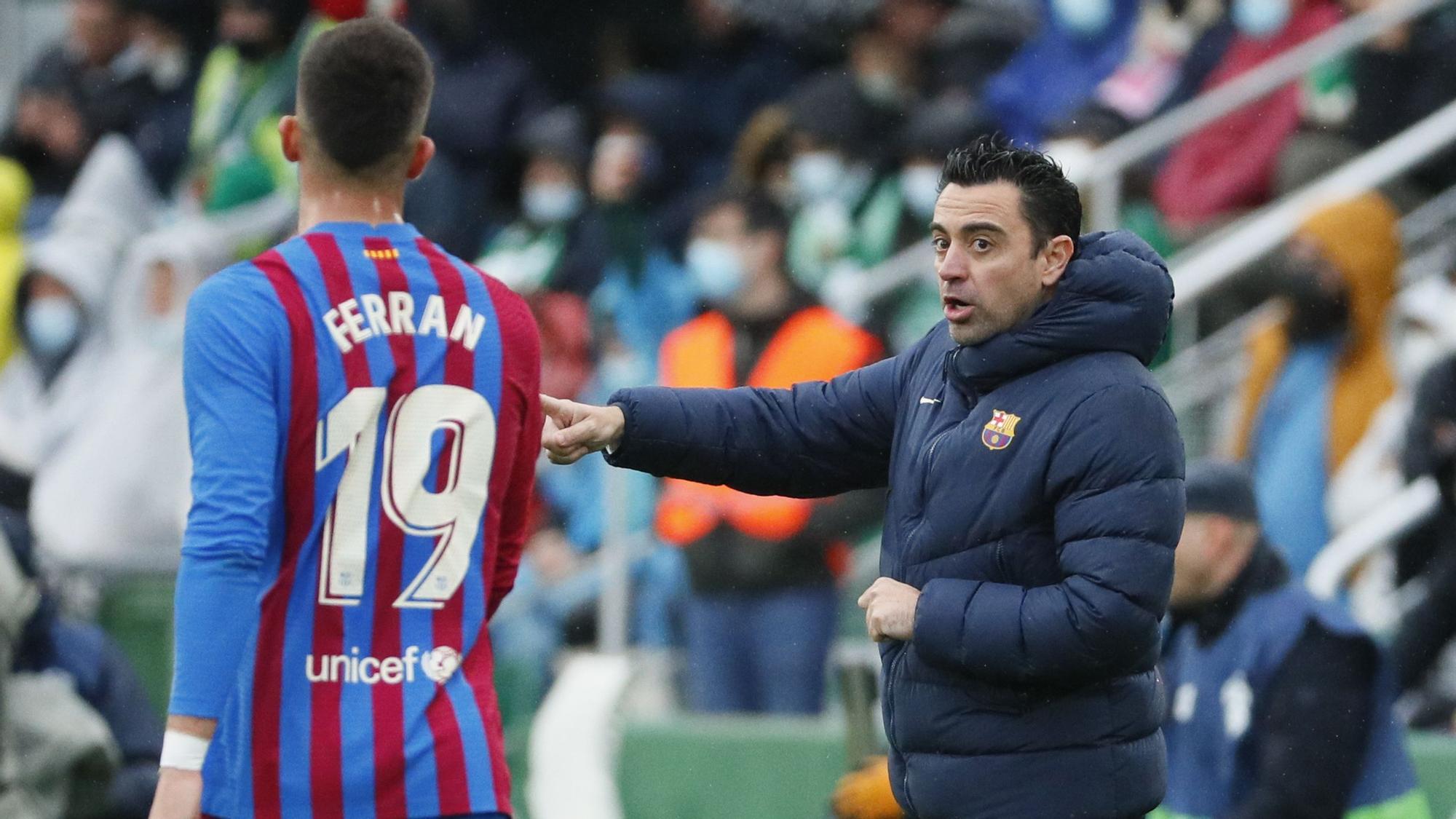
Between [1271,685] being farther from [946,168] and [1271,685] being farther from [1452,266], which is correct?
[1452,266]

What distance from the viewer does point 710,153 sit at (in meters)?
11.0

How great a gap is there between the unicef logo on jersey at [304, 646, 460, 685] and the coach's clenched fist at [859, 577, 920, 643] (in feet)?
2.42

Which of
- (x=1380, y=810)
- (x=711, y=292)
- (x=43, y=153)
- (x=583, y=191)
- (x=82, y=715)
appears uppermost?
(x=43, y=153)

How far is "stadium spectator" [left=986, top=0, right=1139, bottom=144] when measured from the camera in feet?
30.5

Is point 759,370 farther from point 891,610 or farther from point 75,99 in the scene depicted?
point 75,99

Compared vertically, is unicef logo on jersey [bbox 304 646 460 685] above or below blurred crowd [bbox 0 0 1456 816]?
below

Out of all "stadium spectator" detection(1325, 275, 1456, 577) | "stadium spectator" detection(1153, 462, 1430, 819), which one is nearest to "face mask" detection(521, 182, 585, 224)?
"stadium spectator" detection(1325, 275, 1456, 577)

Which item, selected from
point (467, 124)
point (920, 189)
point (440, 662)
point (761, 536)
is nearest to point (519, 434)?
point (440, 662)

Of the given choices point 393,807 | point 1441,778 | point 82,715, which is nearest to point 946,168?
point 393,807

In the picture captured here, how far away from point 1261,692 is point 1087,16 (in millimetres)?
4631

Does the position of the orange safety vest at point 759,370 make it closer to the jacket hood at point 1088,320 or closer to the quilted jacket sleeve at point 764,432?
the quilted jacket sleeve at point 764,432

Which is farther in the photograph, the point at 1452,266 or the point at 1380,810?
the point at 1452,266

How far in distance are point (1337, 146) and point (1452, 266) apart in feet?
2.05

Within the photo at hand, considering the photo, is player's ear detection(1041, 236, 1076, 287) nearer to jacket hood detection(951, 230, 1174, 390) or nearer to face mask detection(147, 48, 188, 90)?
jacket hood detection(951, 230, 1174, 390)
